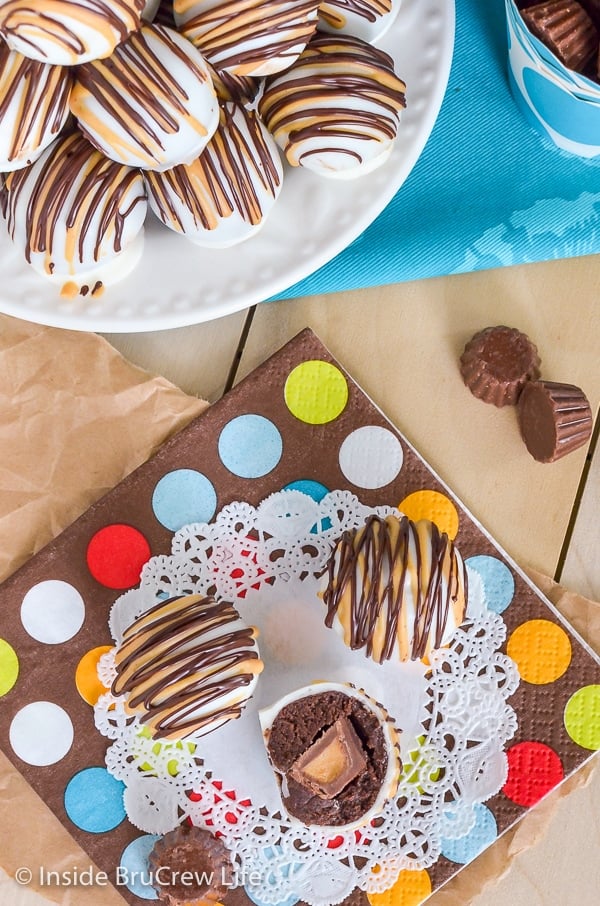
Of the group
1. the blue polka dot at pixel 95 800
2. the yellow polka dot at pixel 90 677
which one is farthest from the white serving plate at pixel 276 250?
the blue polka dot at pixel 95 800

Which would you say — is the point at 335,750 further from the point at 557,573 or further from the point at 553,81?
the point at 553,81

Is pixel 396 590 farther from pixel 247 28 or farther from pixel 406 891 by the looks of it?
pixel 247 28

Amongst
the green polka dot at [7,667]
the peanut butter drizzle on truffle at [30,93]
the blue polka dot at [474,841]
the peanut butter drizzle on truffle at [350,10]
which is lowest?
the blue polka dot at [474,841]

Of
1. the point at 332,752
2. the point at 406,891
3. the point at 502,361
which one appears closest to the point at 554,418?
the point at 502,361

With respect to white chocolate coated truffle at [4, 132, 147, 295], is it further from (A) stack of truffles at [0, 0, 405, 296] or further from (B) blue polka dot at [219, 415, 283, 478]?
(B) blue polka dot at [219, 415, 283, 478]

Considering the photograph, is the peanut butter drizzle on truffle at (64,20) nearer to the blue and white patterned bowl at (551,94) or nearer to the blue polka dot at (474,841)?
the blue and white patterned bowl at (551,94)

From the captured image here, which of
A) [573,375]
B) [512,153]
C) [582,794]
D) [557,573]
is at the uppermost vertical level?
[512,153]

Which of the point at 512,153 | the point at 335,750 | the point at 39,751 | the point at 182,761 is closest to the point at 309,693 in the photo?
the point at 335,750
